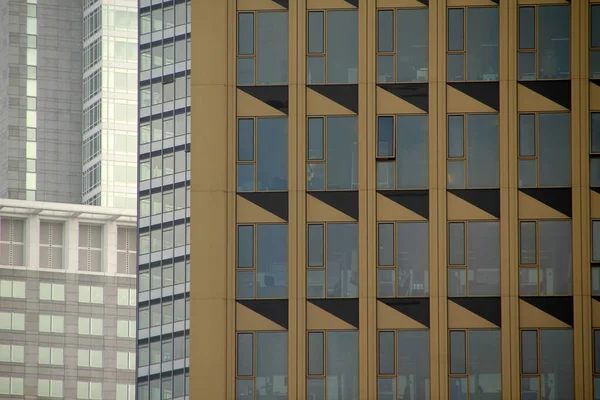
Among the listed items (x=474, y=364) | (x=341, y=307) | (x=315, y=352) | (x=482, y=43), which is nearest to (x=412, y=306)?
(x=341, y=307)

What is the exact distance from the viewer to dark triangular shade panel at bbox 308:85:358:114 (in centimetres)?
4909

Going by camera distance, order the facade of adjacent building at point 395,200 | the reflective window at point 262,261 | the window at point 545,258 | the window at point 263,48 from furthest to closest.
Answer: the window at point 263,48 → the reflective window at point 262,261 → the window at point 545,258 → the facade of adjacent building at point 395,200

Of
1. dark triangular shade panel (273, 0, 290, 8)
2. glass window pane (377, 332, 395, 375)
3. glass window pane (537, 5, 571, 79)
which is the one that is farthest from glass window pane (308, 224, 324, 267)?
glass window pane (537, 5, 571, 79)

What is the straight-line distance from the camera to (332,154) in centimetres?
4891

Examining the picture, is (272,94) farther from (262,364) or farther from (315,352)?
(262,364)

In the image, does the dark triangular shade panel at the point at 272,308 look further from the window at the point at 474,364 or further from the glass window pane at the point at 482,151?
the glass window pane at the point at 482,151

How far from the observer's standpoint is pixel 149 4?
5999 inches

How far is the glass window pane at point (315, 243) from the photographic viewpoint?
159 ft

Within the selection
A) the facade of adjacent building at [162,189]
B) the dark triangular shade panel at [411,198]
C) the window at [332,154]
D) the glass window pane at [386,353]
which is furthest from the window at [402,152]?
the facade of adjacent building at [162,189]

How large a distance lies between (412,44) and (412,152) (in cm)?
343

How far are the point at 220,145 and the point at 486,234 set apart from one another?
8593 millimetres

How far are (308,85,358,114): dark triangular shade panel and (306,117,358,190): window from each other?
406 mm

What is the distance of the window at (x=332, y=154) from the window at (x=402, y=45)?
1.92 meters

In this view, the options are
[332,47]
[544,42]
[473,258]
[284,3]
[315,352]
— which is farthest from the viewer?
[284,3]
